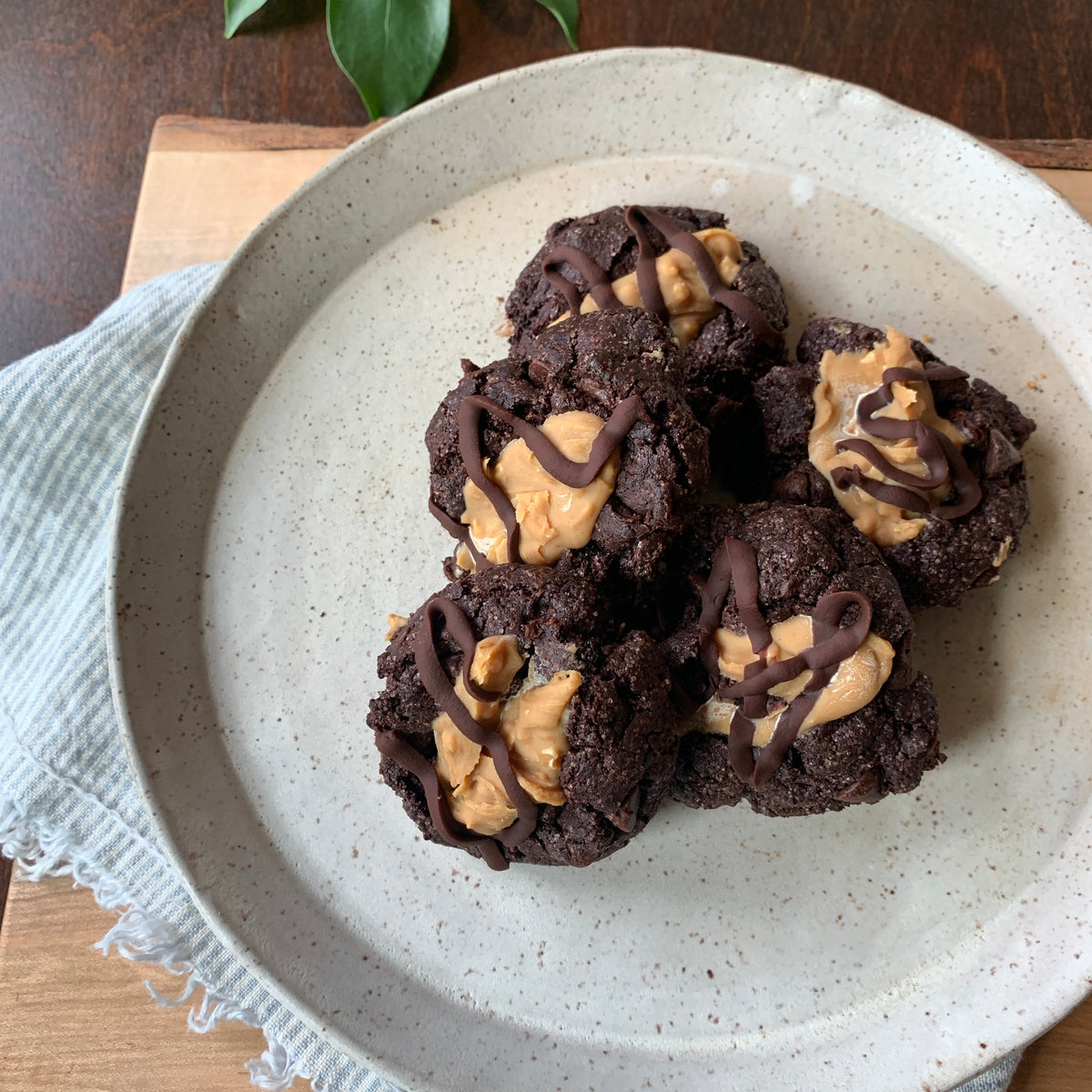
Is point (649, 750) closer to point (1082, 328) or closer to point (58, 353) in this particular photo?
point (1082, 328)

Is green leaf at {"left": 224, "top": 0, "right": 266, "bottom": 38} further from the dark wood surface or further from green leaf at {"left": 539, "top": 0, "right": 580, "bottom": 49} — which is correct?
green leaf at {"left": 539, "top": 0, "right": 580, "bottom": 49}

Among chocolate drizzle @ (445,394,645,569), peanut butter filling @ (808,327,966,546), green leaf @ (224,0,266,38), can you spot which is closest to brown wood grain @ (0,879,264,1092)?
chocolate drizzle @ (445,394,645,569)

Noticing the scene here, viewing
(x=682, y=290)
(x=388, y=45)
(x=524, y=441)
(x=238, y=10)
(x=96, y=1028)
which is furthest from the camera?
(x=238, y=10)

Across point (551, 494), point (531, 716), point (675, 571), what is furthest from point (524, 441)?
point (531, 716)

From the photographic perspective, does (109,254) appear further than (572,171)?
Yes

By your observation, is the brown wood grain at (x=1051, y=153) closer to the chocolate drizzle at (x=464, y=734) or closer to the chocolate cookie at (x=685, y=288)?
the chocolate cookie at (x=685, y=288)

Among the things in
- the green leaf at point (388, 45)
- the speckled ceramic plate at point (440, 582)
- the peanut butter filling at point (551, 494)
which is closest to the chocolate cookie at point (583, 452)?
the peanut butter filling at point (551, 494)

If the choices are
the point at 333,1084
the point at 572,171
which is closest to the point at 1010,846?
the point at 333,1084

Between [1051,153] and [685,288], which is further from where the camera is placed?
[1051,153]

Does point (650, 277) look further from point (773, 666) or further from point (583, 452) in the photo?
point (773, 666)
